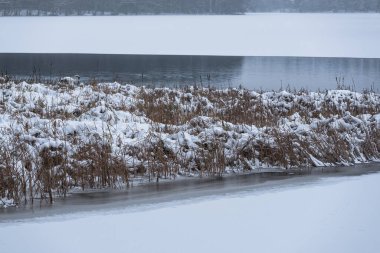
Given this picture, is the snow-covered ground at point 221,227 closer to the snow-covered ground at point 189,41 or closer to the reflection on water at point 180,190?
the reflection on water at point 180,190

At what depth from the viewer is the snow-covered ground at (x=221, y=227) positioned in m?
5.94

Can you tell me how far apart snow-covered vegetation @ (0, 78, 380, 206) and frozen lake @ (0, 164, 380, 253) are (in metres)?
0.65

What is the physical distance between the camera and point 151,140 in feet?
32.7

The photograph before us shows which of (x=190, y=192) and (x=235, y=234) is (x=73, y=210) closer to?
(x=190, y=192)

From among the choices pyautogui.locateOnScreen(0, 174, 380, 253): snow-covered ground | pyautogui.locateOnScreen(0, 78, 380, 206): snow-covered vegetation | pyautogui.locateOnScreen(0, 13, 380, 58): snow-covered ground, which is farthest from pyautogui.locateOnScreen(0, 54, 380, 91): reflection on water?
pyautogui.locateOnScreen(0, 174, 380, 253): snow-covered ground

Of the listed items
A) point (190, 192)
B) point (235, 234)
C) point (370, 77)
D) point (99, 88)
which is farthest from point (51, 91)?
point (370, 77)

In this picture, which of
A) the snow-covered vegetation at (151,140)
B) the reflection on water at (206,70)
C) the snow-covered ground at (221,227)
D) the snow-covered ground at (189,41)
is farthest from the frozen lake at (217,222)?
the snow-covered ground at (189,41)

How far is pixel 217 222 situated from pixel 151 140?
343 centimetres

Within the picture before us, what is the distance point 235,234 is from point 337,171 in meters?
4.09

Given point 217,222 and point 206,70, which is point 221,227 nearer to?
point 217,222

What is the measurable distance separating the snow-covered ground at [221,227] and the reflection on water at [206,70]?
48.2 ft

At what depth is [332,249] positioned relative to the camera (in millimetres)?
5859

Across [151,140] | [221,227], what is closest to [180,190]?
[151,140]

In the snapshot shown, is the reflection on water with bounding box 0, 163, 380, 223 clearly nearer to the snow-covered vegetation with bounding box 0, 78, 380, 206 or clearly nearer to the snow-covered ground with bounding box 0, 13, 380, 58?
the snow-covered vegetation with bounding box 0, 78, 380, 206
